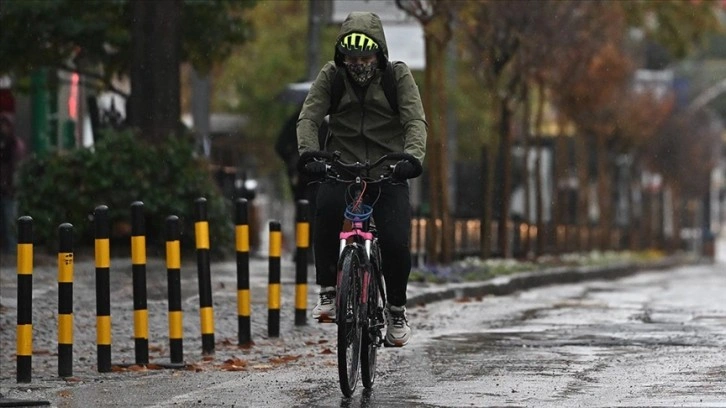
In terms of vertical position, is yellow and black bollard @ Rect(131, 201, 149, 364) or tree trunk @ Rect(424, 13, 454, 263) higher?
tree trunk @ Rect(424, 13, 454, 263)

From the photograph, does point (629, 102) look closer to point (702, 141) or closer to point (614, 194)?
point (614, 194)

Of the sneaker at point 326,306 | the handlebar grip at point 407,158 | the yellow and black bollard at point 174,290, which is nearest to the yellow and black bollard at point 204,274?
the yellow and black bollard at point 174,290

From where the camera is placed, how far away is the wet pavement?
31.6ft

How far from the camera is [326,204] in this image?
962 centimetres

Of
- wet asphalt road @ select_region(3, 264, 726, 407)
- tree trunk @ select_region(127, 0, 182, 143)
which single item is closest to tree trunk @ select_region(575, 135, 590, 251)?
tree trunk @ select_region(127, 0, 182, 143)

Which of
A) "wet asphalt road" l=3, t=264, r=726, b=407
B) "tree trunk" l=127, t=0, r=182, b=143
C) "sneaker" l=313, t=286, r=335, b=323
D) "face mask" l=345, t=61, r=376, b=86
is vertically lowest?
"wet asphalt road" l=3, t=264, r=726, b=407

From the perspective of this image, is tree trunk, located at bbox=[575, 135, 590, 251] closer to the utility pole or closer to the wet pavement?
the utility pole

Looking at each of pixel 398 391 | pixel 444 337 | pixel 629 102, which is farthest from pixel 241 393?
pixel 629 102

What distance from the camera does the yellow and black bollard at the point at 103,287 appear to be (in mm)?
11180

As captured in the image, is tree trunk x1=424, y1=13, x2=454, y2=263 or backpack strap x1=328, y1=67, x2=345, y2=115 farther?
tree trunk x1=424, y1=13, x2=454, y2=263

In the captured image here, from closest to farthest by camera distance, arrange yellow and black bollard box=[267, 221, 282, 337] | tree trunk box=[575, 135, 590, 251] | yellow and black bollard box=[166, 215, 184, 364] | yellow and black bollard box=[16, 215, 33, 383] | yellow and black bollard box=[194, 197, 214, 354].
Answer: yellow and black bollard box=[16, 215, 33, 383] → yellow and black bollard box=[166, 215, 184, 364] → yellow and black bollard box=[194, 197, 214, 354] → yellow and black bollard box=[267, 221, 282, 337] → tree trunk box=[575, 135, 590, 251]

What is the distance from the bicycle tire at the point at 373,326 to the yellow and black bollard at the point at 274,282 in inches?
155

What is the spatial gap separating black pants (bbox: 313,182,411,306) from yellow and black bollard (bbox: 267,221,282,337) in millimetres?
3963

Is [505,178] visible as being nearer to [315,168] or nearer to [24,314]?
[24,314]
